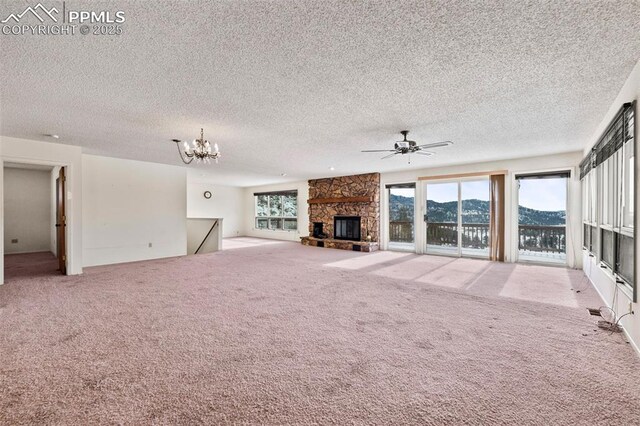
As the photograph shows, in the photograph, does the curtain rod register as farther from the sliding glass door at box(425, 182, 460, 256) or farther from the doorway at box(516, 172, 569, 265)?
the doorway at box(516, 172, 569, 265)

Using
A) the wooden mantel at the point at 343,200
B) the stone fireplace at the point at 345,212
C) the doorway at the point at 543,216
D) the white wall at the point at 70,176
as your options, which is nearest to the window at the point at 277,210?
the stone fireplace at the point at 345,212

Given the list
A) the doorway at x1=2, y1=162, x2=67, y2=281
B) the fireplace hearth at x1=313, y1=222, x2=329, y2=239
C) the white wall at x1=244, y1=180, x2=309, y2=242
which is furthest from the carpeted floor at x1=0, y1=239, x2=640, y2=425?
the white wall at x1=244, y1=180, x2=309, y2=242

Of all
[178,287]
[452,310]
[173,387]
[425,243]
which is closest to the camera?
[173,387]

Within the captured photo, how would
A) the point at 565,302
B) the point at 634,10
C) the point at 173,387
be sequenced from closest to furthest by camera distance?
the point at 634,10
the point at 173,387
the point at 565,302

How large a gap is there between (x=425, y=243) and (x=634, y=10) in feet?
21.1

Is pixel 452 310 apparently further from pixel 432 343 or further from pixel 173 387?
pixel 173 387

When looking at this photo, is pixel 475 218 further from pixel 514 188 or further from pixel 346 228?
pixel 346 228

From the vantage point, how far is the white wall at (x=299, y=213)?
1081cm

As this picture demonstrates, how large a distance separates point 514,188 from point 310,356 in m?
6.32

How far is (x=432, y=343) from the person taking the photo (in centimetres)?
245

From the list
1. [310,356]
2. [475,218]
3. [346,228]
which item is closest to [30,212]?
[346,228]

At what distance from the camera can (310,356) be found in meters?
2.23

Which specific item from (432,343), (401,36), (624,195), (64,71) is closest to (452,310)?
(432,343)

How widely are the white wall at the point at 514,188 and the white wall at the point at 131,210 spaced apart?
6.22 metres
